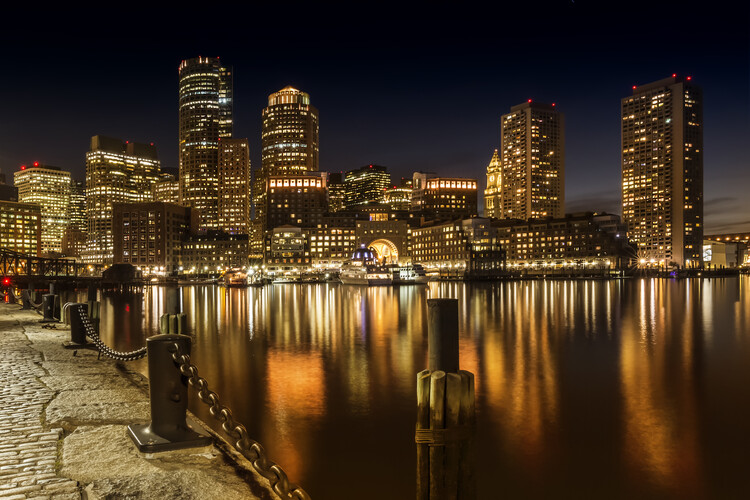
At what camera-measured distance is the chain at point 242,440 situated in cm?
561

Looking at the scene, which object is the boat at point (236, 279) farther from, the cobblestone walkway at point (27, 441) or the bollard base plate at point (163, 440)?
the bollard base plate at point (163, 440)

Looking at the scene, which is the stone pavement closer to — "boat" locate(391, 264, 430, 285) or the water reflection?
the water reflection

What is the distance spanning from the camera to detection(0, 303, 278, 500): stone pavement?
243 inches

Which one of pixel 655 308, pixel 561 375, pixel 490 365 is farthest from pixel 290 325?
pixel 655 308

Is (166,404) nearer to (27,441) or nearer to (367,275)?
(27,441)

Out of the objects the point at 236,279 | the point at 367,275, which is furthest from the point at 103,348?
the point at 367,275

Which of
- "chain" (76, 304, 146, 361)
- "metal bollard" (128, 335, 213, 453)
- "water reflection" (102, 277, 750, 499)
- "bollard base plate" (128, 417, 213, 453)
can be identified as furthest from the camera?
"chain" (76, 304, 146, 361)

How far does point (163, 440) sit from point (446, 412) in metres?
4.12

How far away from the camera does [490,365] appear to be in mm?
24188

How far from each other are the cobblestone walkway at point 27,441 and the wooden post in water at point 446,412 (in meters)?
4.06

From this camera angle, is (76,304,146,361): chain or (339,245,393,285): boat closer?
(76,304,146,361): chain

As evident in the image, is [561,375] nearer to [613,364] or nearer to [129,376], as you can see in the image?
[613,364]

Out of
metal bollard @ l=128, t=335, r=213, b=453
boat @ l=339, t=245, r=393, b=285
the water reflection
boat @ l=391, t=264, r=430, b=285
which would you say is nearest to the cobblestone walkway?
metal bollard @ l=128, t=335, r=213, b=453

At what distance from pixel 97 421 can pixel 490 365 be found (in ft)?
60.2
